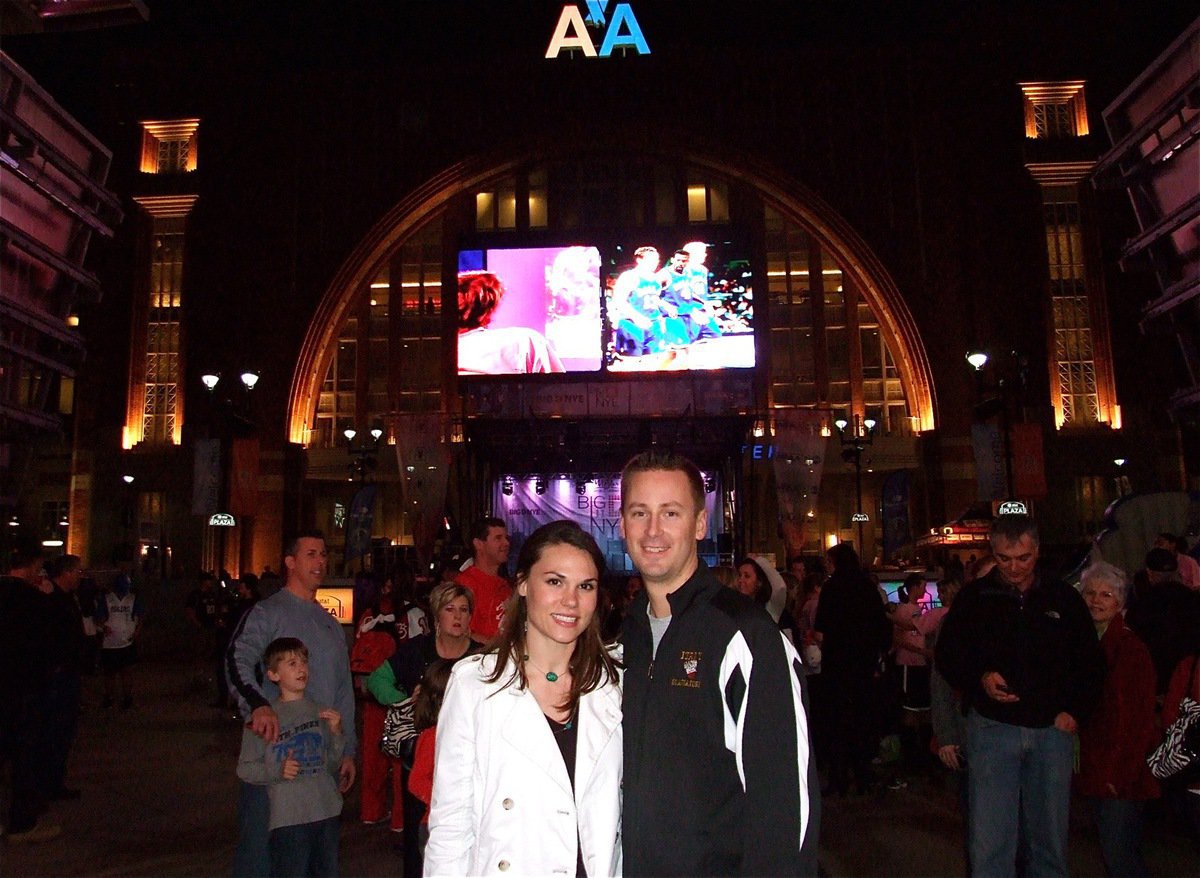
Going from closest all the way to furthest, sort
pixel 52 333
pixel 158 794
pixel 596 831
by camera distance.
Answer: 1. pixel 596 831
2. pixel 52 333
3. pixel 158 794

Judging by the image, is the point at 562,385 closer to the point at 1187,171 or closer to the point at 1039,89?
the point at 1039,89

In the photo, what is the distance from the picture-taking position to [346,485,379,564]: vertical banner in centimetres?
1875

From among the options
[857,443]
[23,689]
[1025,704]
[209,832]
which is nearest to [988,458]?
[857,443]

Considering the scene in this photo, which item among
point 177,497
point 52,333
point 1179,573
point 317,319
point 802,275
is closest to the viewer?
point 52,333

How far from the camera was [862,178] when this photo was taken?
33938 millimetres

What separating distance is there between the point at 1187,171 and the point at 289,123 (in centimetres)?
3459

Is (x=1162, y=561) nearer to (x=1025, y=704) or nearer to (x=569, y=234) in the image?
(x=1025, y=704)

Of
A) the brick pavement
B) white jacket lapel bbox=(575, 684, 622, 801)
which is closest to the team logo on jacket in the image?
white jacket lapel bbox=(575, 684, 622, 801)

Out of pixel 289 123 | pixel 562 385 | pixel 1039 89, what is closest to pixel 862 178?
pixel 1039 89

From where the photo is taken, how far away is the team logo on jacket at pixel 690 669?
2.77m

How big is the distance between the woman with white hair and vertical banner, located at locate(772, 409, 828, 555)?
22.4m

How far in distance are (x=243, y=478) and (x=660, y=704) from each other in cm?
1736

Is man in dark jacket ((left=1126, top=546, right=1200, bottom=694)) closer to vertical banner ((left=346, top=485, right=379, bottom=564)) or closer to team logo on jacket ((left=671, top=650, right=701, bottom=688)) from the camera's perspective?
team logo on jacket ((left=671, top=650, right=701, bottom=688))

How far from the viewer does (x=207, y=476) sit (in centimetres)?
2002
